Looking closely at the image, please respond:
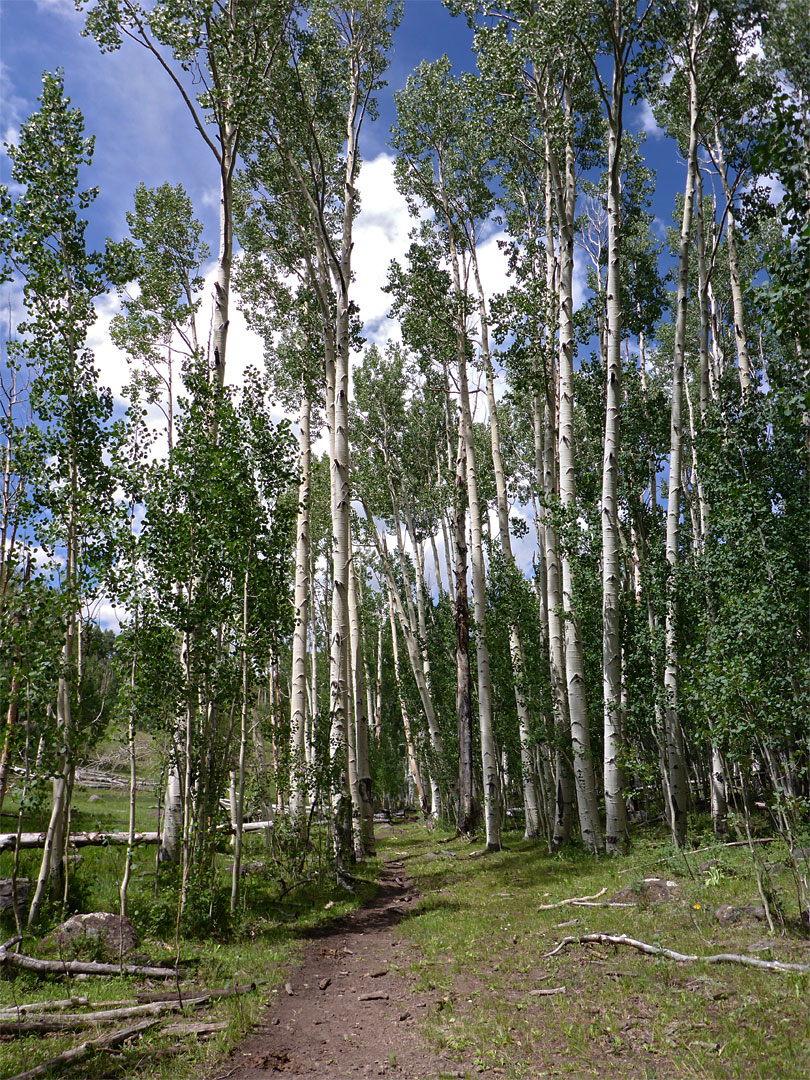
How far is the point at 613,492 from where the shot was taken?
41.3 ft

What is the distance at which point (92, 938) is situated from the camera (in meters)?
7.65

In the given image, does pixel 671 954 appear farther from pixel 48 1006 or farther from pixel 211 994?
pixel 48 1006

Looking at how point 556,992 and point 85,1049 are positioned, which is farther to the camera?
point 556,992

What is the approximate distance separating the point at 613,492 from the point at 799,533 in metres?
3.27

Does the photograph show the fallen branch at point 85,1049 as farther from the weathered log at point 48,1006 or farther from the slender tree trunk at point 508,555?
the slender tree trunk at point 508,555

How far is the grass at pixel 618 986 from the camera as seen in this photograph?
4.61m

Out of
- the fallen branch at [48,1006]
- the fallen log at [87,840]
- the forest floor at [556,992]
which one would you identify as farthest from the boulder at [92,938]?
the fallen log at [87,840]

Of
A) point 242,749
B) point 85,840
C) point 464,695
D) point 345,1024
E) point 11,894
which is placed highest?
point 464,695

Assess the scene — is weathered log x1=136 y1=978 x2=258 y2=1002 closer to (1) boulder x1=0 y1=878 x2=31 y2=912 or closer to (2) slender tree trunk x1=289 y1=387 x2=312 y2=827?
(1) boulder x1=0 y1=878 x2=31 y2=912

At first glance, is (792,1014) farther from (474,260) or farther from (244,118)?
(474,260)

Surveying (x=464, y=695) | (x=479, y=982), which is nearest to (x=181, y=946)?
(x=479, y=982)

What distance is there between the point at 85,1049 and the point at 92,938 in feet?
9.80

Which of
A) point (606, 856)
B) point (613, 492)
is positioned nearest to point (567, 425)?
point (613, 492)

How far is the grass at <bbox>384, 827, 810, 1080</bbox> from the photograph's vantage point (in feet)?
15.1
